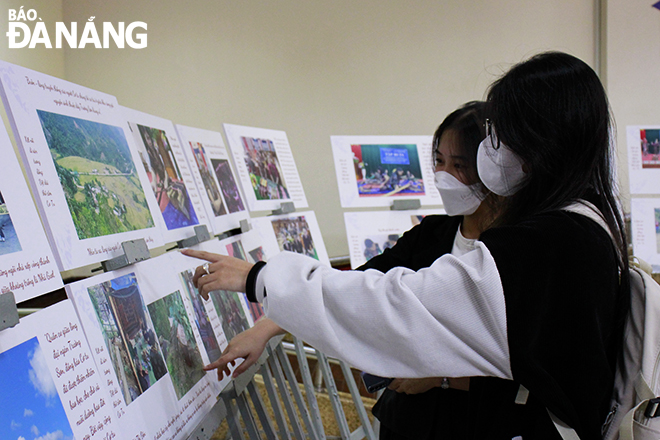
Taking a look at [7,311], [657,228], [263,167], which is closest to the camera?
[7,311]

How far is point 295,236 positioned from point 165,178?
1067 mm

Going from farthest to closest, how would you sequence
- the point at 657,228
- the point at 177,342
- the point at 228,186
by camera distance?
the point at 657,228 < the point at 228,186 < the point at 177,342

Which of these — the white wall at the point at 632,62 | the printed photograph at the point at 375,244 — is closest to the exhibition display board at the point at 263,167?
the printed photograph at the point at 375,244

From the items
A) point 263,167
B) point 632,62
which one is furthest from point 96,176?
point 632,62

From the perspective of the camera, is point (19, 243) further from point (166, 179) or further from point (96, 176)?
point (166, 179)

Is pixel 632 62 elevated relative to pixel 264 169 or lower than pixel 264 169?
elevated

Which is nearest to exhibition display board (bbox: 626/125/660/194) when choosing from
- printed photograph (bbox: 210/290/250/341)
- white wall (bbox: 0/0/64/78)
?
printed photograph (bbox: 210/290/250/341)

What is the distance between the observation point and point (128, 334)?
3.79 ft

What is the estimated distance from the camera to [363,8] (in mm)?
4312

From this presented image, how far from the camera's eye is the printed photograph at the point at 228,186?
6.66 feet

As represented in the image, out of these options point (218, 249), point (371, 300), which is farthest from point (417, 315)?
point (218, 249)

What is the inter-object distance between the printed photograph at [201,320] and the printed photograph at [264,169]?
90cm

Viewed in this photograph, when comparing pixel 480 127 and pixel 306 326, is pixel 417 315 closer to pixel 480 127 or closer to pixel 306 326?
pixel 306 326

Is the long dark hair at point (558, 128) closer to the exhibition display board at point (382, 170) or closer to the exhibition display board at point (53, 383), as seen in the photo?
the exhibition display board at point (53, 383)
